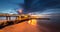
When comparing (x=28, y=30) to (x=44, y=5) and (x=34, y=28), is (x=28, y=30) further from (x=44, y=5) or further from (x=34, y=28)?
(x=44, y=5)

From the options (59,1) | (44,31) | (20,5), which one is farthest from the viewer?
(44,31)

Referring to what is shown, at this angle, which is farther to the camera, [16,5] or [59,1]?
[59,1]

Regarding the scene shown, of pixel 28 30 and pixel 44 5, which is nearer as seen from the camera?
pixel 44 5

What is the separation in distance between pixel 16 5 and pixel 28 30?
675mm

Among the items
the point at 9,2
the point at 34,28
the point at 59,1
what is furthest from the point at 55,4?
the point at 9,2

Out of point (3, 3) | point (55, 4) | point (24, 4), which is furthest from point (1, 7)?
point (55, 4)

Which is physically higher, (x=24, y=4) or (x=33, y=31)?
(x=24, y=4)

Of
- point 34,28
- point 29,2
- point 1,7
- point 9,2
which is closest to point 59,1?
point 29,2

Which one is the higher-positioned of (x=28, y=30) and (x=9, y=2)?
(x=9, y=2)

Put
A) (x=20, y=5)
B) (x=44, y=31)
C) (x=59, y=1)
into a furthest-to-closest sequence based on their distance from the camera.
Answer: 1. (x=44, y=31)
2. (x=59, y=1)
3. (x=20, y=5)

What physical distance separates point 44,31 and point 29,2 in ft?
2.79

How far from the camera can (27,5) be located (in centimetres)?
235

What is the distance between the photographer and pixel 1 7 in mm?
2275

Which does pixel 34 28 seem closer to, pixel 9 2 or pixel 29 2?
pixel 29 2
